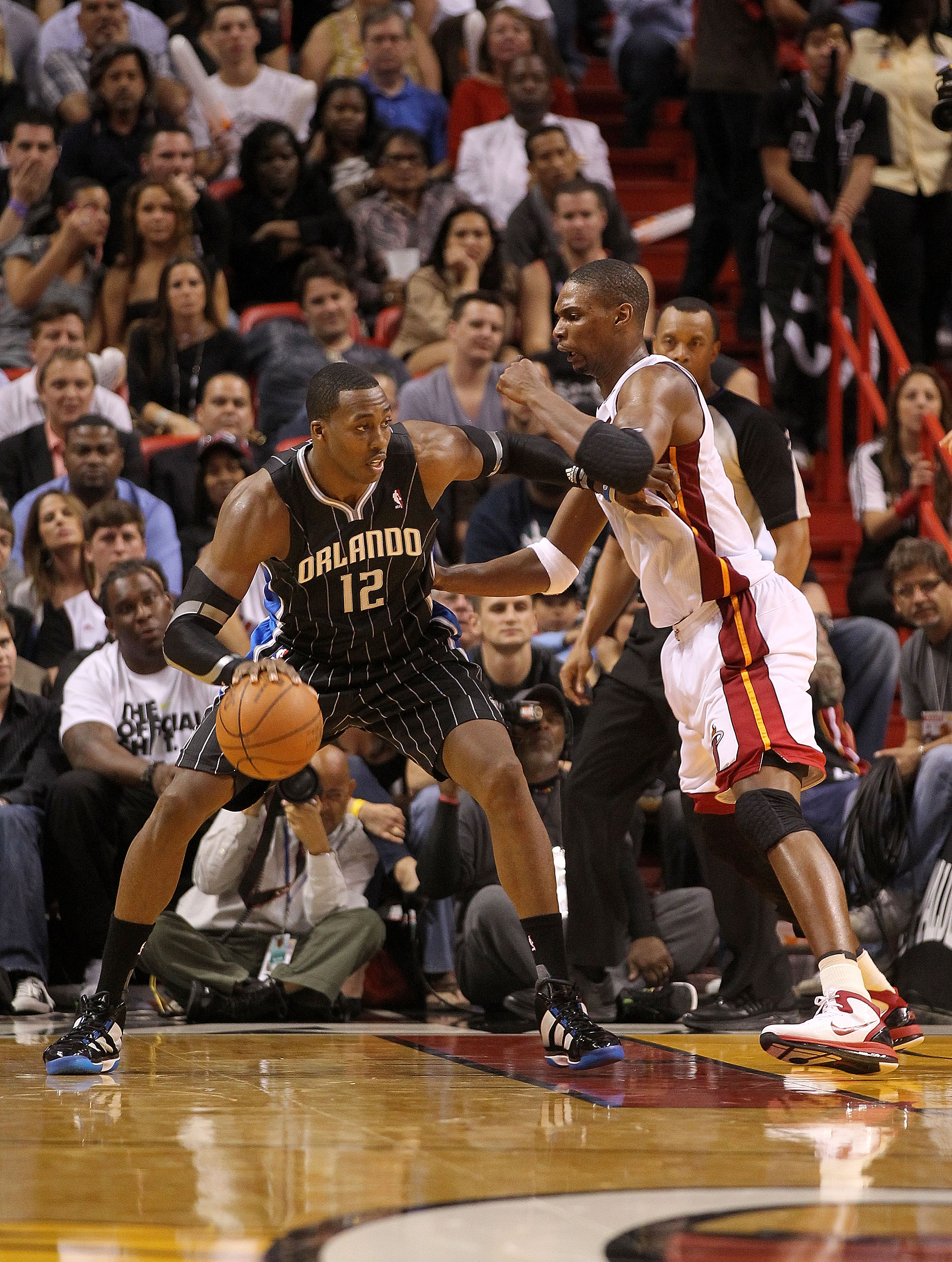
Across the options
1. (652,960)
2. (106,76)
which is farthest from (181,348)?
(652,960)

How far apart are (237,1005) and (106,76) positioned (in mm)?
6106

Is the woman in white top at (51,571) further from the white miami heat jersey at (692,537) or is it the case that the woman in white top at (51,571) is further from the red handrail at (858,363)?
the red handrail at (858,363)

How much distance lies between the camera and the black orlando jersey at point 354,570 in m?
4.45

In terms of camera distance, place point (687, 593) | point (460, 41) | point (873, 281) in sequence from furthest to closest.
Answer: point (460, 41) → point (873, 281) → point (687, 593)

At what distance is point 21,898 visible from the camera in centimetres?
598

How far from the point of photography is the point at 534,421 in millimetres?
8109

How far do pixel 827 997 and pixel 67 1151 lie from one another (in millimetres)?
1768

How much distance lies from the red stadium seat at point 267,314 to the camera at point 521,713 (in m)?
3.97

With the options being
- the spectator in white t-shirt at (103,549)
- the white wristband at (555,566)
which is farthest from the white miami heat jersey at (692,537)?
the spectator in white t-shirt at (103,549)

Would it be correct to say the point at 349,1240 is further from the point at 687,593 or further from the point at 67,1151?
the point at 687,593

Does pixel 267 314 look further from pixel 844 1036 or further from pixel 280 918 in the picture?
pixel 844 1036

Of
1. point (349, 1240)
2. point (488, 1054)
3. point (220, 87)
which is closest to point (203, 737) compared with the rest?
point (488, 1054)

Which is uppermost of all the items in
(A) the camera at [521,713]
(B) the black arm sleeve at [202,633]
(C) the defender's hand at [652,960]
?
(B) the black arm sleeve at [202,633]

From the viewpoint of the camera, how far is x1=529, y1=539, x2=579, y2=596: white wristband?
15.5 ft
